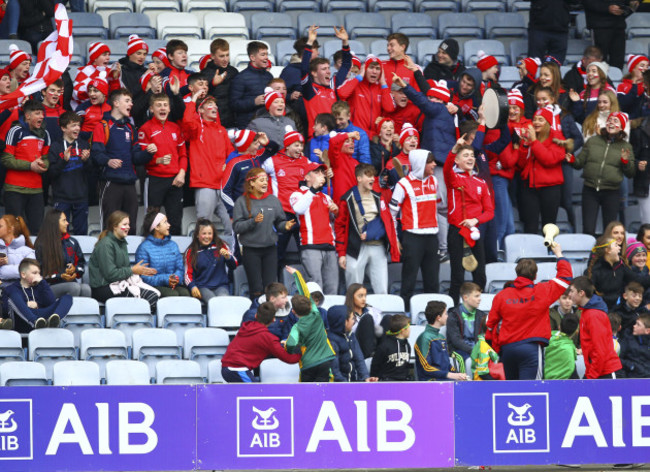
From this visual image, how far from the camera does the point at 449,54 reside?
15930 mm

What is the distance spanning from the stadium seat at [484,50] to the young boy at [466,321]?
17.7 ft

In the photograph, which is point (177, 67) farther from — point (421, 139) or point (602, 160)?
point (602, 160)

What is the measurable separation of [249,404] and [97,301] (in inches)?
113

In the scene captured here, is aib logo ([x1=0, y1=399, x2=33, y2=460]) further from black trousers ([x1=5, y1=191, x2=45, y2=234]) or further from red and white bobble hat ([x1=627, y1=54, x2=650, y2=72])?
red and white bobble hat ([x1=627, y1=54, x2=650, y2=72])

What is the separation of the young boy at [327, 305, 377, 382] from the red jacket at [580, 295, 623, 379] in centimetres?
202

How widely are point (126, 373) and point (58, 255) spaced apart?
177cm

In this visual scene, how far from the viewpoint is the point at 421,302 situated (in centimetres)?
1371

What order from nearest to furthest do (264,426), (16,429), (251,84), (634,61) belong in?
(16,429), (264,426), (251,84), (634,61)

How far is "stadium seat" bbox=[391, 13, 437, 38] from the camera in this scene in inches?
722

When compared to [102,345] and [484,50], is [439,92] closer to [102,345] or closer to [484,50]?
[484,50]

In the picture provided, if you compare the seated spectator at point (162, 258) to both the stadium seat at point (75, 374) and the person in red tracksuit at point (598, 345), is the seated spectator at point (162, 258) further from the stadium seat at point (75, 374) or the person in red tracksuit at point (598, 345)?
the person in red tracksuit at point (598, 345)

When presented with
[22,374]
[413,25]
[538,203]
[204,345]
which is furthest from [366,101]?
[22,374]

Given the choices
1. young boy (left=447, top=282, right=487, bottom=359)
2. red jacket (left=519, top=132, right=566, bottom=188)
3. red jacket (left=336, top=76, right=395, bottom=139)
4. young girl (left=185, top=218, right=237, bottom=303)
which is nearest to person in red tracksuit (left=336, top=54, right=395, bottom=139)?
red jacket (left=336, top=76, right=395, bottom=139)

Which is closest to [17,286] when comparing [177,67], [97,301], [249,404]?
[97,301]
